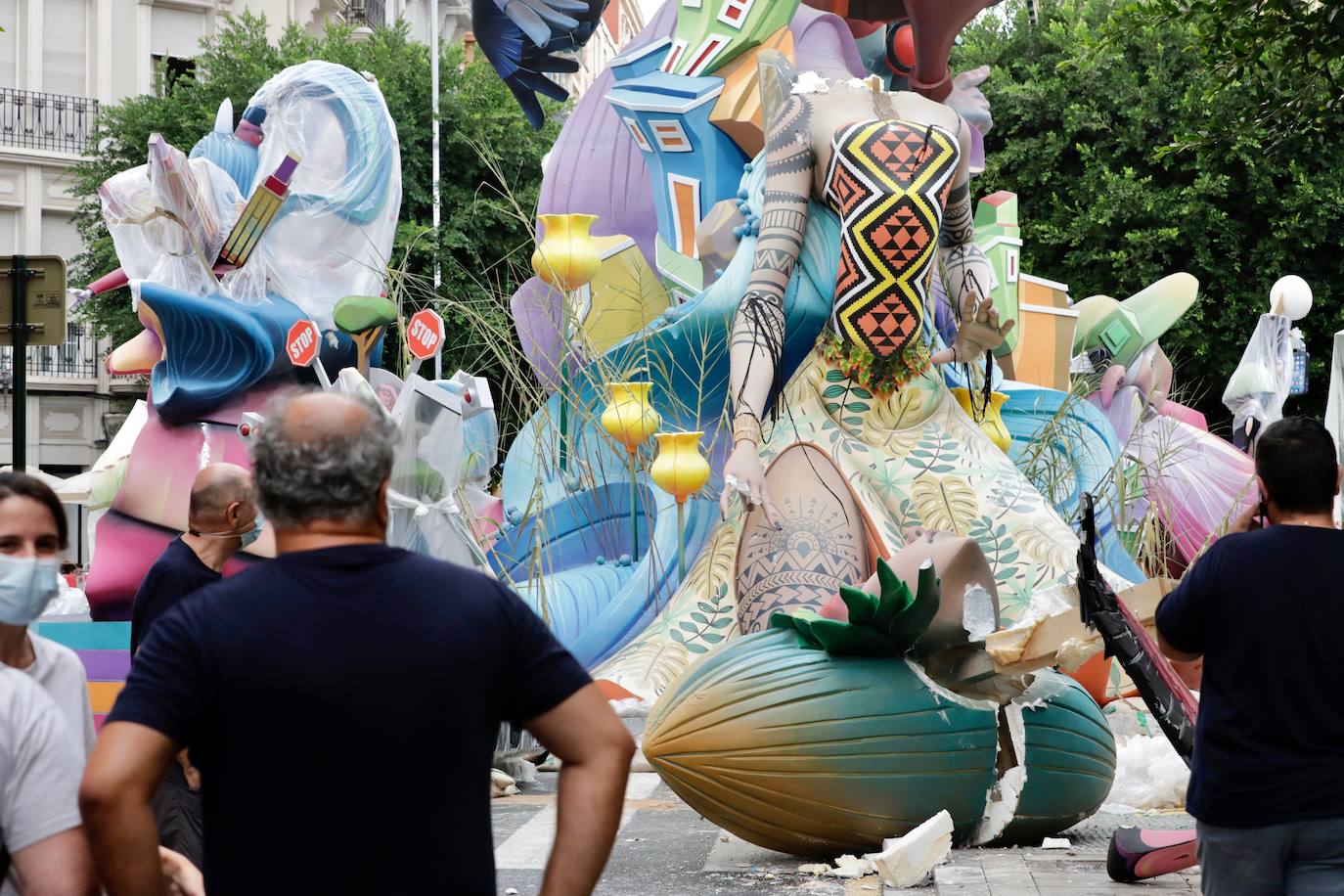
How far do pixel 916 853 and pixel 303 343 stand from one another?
738 centimetres

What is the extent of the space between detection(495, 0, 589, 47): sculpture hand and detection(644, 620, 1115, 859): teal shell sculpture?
25.2 ft

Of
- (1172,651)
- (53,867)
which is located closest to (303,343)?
(1172,651)

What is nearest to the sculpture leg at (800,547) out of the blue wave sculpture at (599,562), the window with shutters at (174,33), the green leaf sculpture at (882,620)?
the blue wave sculpture at (599,562)

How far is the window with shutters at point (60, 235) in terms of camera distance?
29781 millimetres

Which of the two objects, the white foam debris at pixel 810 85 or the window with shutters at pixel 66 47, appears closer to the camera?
the white foam debris at pixel 810 85

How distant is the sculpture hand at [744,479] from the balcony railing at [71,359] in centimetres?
2404

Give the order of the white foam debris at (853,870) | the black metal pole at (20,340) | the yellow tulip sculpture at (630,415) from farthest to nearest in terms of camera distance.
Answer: the yellow tulip sculpture at (630,415), the black metal pole at (20,340), the white foam debris at (853,870)

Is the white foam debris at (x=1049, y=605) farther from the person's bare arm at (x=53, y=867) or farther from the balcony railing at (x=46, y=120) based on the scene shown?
the balcony railing at (x=46, y=120)

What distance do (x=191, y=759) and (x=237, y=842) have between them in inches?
4.9

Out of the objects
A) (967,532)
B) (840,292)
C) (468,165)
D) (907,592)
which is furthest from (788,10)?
(468,165)

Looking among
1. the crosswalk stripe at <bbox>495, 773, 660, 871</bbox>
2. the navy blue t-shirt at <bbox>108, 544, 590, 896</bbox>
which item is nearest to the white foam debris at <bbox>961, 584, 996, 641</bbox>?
the crosswalk stripe at <bbox>495, 773, 660, 871</bbox>

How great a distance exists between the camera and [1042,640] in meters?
5.66

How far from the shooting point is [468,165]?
27.9m

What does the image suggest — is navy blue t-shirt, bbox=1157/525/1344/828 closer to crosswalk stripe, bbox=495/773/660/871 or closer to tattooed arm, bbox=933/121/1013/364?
crosswalk stripe, bbox=495/773/660/871
